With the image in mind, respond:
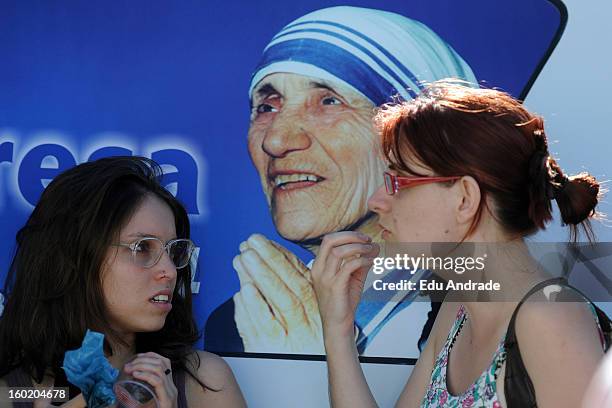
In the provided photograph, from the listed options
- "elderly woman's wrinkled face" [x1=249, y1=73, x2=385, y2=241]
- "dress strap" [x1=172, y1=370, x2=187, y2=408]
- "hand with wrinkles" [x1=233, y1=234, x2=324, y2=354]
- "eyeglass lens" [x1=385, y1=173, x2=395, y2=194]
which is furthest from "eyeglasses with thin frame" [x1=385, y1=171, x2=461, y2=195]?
"dress strap" [x1=172, y1=370, x2=187, y2=408]

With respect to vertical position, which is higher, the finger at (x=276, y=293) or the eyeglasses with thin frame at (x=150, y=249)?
the eyeglasses with thin frame at (x=150, y=249)

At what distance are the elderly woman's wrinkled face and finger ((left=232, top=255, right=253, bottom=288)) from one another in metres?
0.14

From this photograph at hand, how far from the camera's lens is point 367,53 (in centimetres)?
231

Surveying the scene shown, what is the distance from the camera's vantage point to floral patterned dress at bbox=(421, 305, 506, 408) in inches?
65.0

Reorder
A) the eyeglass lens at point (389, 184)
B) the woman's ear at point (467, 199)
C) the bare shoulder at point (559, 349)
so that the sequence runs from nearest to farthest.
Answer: the bare shoulder at point (559, 349) < the woman's ear at point (467, 199) < the eyeglass lens at point (389, 184)

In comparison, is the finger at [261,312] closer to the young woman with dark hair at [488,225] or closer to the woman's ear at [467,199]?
the young woman with dark hair at [488,225]

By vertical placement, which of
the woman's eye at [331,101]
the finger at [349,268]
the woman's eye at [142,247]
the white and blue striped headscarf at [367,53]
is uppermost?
the white and blue striped headscarf at [367,53]

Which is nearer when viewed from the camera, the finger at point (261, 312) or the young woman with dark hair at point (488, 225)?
the young woman with dark hair at point (488, 225)

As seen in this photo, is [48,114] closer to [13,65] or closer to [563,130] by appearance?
[13,65]

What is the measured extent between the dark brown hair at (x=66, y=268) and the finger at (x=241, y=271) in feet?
0.97

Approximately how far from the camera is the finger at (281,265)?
7.71 ft

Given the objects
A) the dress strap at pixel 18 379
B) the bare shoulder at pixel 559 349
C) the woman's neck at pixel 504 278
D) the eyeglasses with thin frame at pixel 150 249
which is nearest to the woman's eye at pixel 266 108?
the eyeglasses with thin frame at pixel 150 249

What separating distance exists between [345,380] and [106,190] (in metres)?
0.71

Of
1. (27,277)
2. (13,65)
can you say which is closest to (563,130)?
(27,277)
